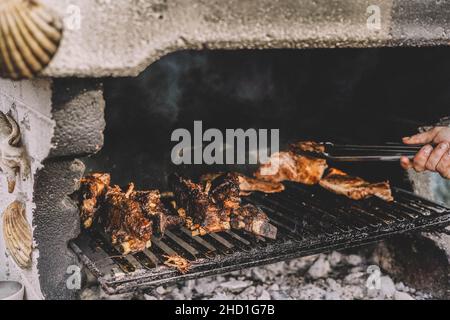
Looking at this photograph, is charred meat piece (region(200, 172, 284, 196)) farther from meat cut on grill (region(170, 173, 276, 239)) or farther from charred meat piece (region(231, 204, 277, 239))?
charred meat piece (region(231, 204, 277, 239))

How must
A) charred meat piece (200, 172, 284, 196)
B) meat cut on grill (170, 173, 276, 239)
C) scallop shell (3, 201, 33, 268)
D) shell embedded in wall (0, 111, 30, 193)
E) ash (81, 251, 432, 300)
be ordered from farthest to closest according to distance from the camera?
charred meat piece (200, 172, 284, 196)
ash (81, 251, 432, 300)
meat cut on grill (170, 173, 276, 239)
scallop shell (3, 201, 33, 268)
shell embedded in wall (0, 111, 30, 193)

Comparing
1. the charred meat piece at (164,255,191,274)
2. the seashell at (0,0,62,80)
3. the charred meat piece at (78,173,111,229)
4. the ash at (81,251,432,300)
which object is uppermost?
the seashell at (0,0,62,80)

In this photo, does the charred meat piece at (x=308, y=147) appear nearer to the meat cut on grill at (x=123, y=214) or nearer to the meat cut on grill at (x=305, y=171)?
the meat cut on grill at (x=305, y=171)

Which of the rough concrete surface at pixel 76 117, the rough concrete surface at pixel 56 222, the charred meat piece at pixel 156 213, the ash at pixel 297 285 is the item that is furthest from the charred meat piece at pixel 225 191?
the rough concrete surface at pixel 76 117

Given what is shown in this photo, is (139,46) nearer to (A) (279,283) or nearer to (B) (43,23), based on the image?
(B) (43,23)

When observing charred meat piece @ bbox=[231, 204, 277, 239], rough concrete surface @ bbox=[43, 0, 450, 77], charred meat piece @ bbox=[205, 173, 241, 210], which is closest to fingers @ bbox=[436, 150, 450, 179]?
rough concrete surface @ bbox=[43, 0, 450, 77]

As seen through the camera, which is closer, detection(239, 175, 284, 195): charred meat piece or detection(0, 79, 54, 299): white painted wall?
detection(0, 79, 54, 299): white painted wall
